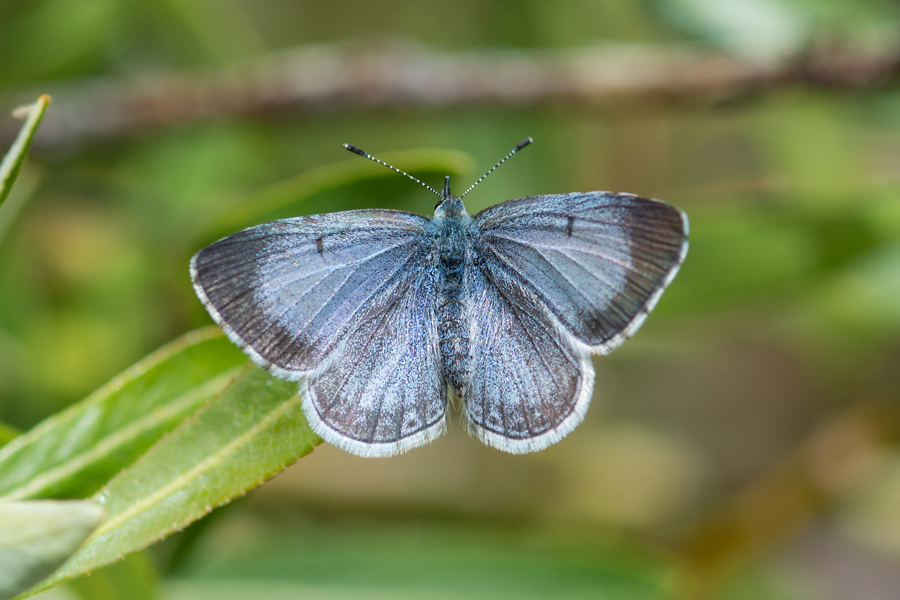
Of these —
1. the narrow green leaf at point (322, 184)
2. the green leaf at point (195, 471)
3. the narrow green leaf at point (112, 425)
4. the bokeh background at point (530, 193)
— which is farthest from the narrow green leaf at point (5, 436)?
the narrow green leaf at point (322, 184)

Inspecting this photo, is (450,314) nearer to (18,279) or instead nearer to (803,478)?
(18,279)

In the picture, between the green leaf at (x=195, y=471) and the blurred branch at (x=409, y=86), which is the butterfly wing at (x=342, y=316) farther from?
the blurred branch at (x=409, y=86)

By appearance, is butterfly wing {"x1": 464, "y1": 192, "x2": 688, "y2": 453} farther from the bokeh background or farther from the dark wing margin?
the bokeh background

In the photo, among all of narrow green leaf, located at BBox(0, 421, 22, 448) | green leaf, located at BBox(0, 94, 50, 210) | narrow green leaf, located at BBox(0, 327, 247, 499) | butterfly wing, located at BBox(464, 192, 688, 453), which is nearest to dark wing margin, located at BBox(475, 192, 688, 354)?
butterfly wing, located at BBox(464, 192, 688, 453)

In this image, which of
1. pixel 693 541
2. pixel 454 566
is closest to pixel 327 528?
pixel 454 566

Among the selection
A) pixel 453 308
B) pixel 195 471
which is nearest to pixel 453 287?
pixel 453 308

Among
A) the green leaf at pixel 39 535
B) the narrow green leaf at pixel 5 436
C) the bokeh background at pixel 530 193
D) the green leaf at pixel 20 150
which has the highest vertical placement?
the green leaf at pixel 20 150
